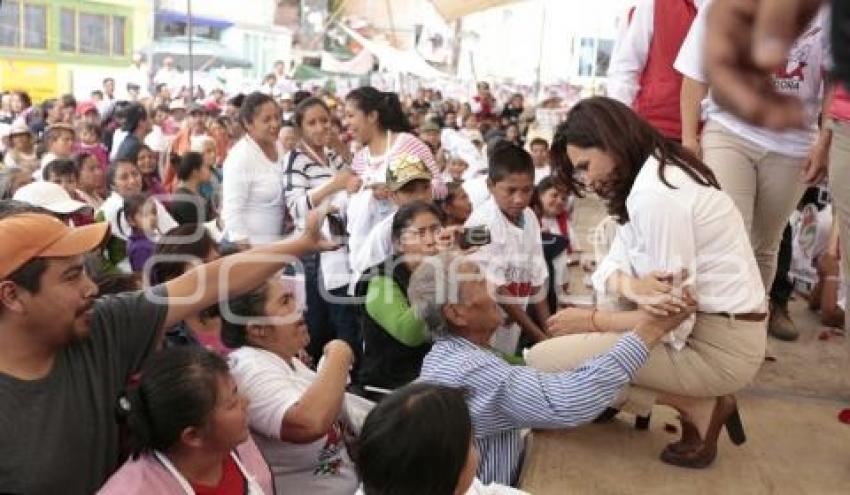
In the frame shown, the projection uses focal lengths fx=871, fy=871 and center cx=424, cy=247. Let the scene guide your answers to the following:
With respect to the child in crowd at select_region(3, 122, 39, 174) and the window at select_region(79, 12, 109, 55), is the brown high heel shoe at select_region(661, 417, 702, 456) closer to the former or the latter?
the child in crowd at select_region(3, 122, 39, 174)

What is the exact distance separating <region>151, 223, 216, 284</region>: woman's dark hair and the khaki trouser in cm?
203

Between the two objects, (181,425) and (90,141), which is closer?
(181,425)

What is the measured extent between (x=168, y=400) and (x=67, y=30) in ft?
64.5

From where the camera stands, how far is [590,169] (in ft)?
8.64

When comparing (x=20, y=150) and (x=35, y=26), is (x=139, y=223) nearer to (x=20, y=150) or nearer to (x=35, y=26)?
(x=20, y=150)

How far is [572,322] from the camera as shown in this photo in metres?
2.71

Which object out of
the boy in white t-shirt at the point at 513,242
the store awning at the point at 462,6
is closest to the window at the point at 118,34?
the store awning at the point at 462,6

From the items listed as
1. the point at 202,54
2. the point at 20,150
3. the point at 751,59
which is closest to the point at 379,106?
the point at 751,59

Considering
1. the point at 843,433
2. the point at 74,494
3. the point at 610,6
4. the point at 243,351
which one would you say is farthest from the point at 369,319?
the point at 610,6

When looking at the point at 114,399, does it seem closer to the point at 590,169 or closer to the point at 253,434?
the point at 253,434

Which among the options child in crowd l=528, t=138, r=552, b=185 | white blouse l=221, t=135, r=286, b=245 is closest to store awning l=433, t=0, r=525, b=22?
child in crowd l=528, t=138, r=552, b=185

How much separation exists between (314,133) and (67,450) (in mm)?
3087

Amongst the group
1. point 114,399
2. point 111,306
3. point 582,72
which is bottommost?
point 114,399

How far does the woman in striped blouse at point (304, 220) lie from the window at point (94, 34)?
17.0 metres
